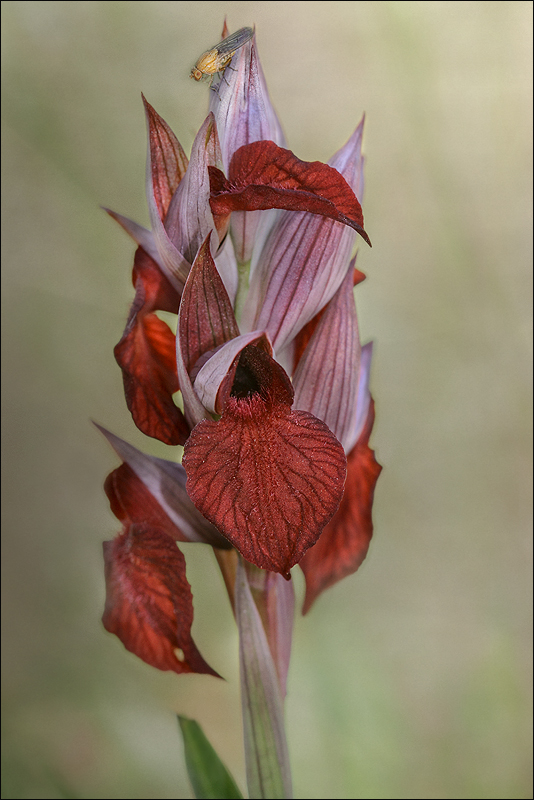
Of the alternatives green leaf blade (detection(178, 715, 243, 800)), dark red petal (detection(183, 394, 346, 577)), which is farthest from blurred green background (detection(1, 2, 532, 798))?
dark red petal (detection(183, 394, 346, 577))

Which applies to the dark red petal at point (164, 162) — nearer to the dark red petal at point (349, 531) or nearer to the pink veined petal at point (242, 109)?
the pink veined petal at point (242, 109)

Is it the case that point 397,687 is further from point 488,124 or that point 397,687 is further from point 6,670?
point 488,124

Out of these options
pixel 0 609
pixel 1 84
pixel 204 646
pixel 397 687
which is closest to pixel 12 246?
pixel 1 84

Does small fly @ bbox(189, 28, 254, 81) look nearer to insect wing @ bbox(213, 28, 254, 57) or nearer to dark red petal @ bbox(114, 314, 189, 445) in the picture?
insect wing @ bbox(213, 28, 254, 57)

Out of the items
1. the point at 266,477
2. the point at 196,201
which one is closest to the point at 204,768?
the point at 266,477

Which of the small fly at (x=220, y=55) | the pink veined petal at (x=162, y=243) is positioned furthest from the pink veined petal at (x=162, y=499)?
the small fly at (x=220, y=55)
